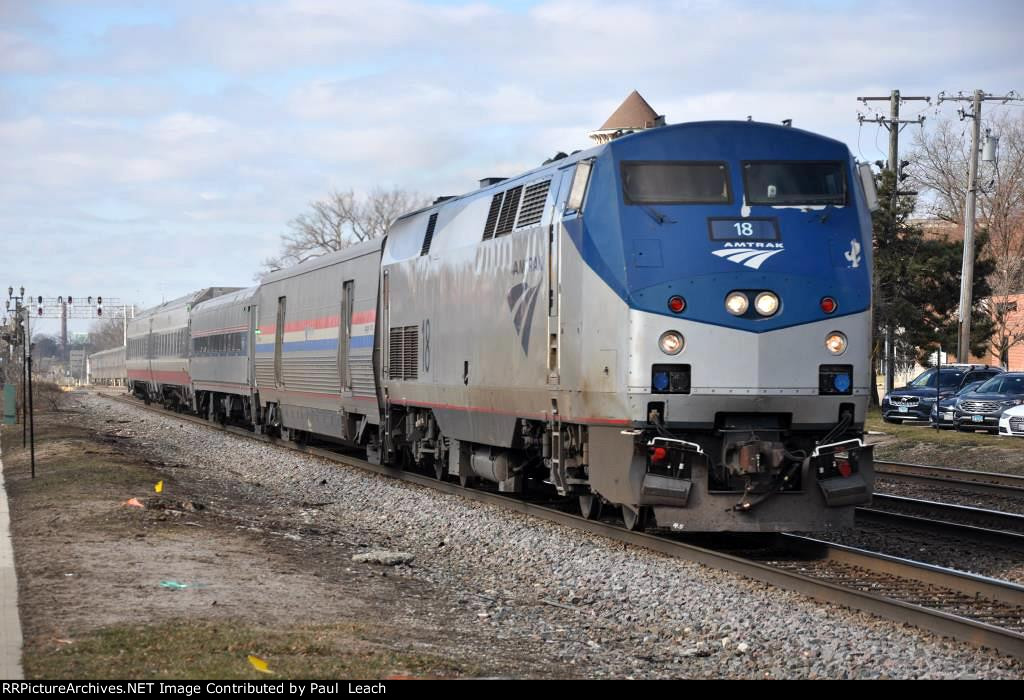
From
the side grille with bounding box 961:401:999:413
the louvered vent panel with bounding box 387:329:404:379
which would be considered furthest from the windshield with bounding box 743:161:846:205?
the side grille with bounding box 961:401:999:413

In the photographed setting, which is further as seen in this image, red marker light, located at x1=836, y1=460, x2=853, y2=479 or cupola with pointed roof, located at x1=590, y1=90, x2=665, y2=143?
cupola with pointed roof, located at x1=590, y1=90, x2=665, y2=143

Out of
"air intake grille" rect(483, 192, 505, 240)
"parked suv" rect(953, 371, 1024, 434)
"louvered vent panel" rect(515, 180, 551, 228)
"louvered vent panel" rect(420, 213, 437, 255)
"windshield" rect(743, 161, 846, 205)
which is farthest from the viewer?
"parked suv" rect(953, 371, 1024, 434)

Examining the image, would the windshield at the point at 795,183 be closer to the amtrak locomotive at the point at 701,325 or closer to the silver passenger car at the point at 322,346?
the amtrak locomotive at the point at 701,325

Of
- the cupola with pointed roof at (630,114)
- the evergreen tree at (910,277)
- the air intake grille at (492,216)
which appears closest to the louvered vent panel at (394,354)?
the air intake grille at (492,216)

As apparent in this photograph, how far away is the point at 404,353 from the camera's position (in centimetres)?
1817

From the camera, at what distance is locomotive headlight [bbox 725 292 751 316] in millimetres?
10797

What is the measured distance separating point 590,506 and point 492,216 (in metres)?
3.60

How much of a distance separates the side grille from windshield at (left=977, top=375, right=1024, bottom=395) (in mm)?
825

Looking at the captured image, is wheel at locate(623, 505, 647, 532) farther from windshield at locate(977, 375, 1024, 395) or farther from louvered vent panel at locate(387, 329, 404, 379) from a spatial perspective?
windshield at locate(977, 375, 1024, 395)

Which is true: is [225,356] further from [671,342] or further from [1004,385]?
[671,342]

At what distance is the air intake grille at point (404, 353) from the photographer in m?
17.6

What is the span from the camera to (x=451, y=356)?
1584cm

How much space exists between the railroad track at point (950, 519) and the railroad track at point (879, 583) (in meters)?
1.97

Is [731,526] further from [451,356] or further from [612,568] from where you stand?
[451,356]
